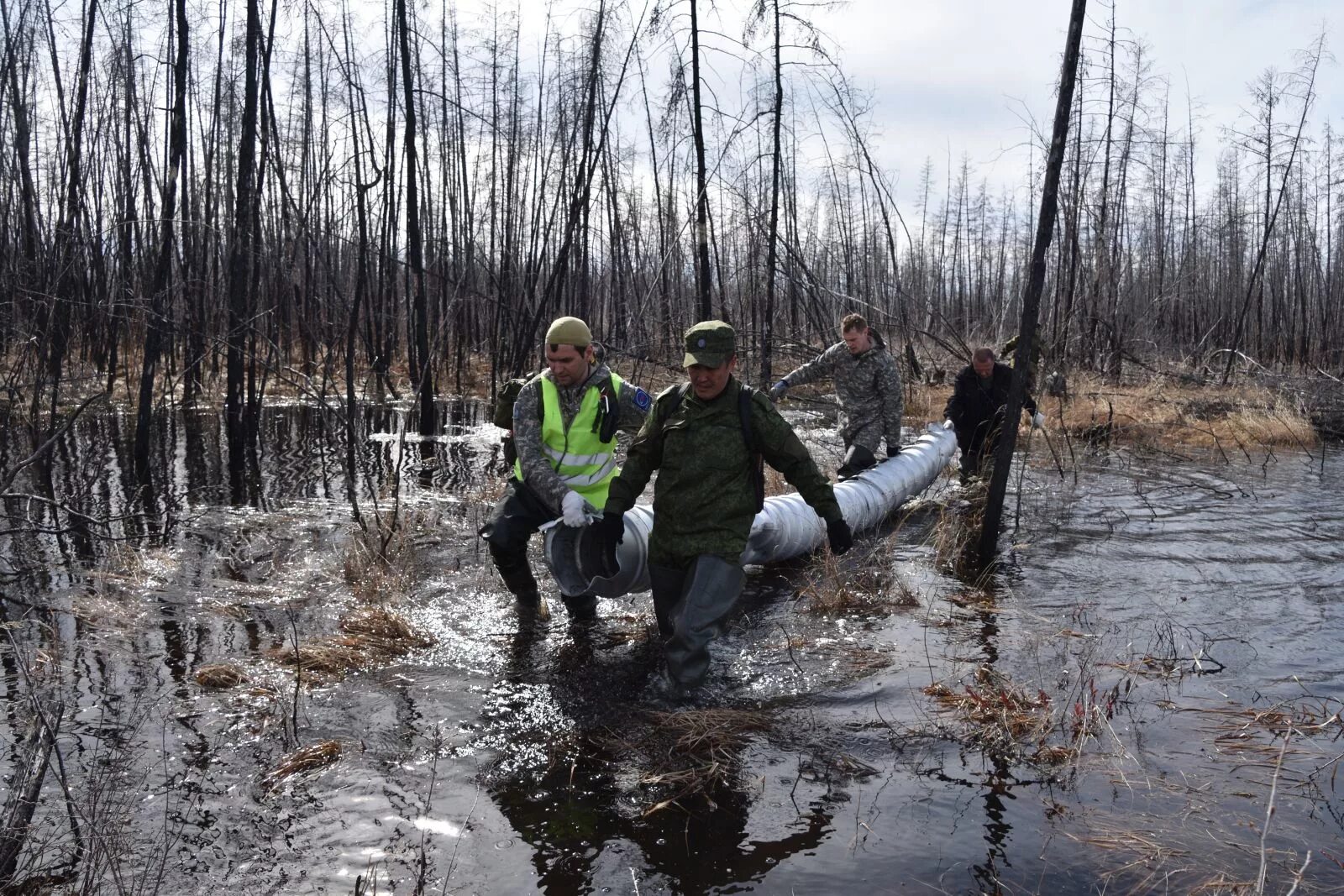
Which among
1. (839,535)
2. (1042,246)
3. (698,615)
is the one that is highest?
(1042,246)

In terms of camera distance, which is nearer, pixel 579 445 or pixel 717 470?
pixel 717 470

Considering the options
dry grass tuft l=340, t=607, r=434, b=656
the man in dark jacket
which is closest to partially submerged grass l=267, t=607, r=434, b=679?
dry grass tuft l=340, t=607, r=434, b=656

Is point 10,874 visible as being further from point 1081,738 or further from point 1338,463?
point 1338,463

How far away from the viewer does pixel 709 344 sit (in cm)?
412

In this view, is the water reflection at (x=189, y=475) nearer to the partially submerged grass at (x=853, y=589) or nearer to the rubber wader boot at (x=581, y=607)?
the rubber wader boot at (x=581, y=607)

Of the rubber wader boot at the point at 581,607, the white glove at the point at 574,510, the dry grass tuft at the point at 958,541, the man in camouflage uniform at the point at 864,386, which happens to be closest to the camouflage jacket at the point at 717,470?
the white glove at the point at 574,510

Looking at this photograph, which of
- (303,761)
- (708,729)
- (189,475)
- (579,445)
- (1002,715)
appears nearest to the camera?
(303,761)

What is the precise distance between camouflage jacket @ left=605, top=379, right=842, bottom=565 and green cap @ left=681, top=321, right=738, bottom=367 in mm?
215

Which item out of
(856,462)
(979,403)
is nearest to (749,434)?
(856,462)

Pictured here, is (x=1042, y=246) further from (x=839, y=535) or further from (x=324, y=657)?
(x=324, y=657)

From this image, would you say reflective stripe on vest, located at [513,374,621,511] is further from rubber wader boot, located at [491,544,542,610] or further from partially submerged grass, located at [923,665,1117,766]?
partially submerged grass, located at [923,665,1117,766]

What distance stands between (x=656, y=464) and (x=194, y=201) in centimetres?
1300

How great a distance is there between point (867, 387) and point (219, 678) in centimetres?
596

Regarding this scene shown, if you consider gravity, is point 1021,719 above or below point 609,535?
below
